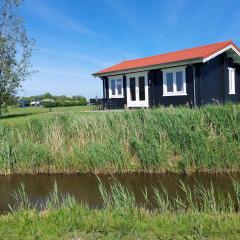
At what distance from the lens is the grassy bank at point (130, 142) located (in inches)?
320

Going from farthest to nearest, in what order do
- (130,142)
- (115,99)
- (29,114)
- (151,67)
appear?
(115,99)
(29,114)
(151,67)
(130,142)

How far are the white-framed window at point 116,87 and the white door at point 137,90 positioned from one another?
2.83 feet

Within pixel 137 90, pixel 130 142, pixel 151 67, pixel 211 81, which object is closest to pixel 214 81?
pixel 211 81

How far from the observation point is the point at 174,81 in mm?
20562

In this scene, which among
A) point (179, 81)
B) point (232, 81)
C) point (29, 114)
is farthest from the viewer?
point (29, 114)

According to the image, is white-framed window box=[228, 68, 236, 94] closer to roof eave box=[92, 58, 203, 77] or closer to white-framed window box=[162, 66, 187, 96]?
white-framed window box=[162, 66, 187, 96]

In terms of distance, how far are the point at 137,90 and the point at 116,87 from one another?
217 centimetres

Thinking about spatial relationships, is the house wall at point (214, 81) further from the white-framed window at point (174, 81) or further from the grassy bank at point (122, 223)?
the grassy bank at point (122, 223)

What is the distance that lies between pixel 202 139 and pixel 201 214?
146 inches

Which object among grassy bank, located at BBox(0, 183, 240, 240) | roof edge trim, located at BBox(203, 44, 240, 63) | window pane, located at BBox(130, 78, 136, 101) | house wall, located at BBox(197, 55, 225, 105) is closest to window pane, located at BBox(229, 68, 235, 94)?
house wall, located at BBox(197, 55, 225, 105)

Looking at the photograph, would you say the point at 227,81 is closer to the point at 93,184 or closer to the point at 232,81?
the point at 232,81

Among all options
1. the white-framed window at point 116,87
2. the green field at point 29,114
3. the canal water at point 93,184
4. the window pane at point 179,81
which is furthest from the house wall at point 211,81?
the canal water at point 93,184

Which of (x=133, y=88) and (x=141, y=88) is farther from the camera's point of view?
(x=133, y=88)

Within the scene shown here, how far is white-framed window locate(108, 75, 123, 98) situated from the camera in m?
24.1
